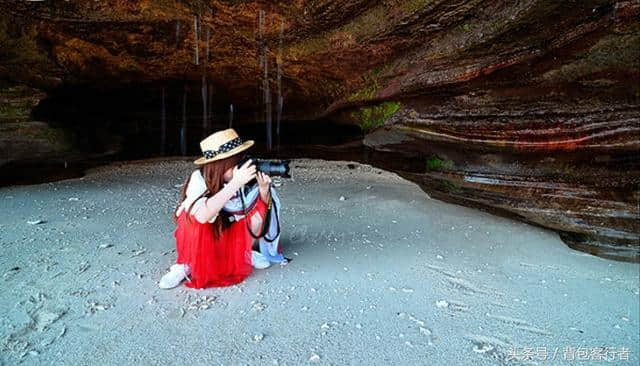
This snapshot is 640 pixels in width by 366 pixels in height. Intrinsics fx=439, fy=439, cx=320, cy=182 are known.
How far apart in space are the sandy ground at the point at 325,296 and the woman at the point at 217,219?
151 mm

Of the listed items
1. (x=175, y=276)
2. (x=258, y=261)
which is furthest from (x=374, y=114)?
(x=175, y=276)

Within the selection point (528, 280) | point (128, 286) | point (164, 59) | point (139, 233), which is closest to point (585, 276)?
point (528, 280)

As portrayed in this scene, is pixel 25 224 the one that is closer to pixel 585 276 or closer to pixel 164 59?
pixel 164 59

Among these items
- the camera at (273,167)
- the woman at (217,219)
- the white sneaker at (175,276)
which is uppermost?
the camera at (273,167)

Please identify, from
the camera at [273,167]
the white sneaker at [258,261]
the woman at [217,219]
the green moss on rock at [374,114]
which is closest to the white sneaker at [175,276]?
the woman at [217,219]

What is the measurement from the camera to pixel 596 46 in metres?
4.67

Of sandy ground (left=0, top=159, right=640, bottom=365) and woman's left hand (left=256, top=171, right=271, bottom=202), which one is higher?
woman's left hand (left=256, top=171, right=271, bottom=202)

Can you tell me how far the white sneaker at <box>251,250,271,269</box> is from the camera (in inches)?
145

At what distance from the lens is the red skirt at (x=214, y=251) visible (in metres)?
3.24

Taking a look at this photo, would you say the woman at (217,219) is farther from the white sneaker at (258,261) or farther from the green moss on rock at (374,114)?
the green moss on rock at (374,114)

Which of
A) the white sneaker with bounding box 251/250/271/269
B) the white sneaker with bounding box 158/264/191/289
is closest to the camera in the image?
the white sneaker with bounding box 251/250/271/269

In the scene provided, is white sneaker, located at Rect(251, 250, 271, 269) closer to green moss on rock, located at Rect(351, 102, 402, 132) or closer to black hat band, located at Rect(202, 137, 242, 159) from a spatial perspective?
black hat band, located at Rect(202, 137, 242, 159)

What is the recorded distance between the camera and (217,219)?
333 cm

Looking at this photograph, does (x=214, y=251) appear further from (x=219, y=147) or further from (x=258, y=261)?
(x=219, y=147)
